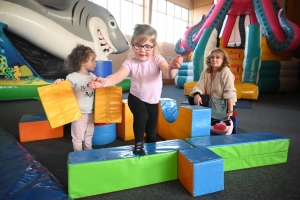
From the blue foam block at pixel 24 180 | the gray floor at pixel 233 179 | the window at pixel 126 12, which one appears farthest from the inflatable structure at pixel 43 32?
the blue foam block at pixel 24 180

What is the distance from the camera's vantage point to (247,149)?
5.06ft

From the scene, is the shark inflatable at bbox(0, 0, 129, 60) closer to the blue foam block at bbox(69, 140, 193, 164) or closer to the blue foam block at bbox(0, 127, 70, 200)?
the blue foam block at bbox(0, 127, 70, 200)

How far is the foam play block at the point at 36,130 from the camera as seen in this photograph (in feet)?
7.04

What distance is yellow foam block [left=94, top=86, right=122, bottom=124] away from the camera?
69.2 inches

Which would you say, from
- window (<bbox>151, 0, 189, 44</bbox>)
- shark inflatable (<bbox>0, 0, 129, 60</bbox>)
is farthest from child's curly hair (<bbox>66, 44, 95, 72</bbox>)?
window (<bbox>151, 0, 189, 44</bbox>)

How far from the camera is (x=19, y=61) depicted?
415 cm

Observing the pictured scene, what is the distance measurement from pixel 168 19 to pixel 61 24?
21.0 ft

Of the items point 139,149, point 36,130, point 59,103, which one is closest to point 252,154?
point 139,149

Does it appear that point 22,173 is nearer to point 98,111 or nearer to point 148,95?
point 98,111

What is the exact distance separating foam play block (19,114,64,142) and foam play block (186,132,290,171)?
1496mm

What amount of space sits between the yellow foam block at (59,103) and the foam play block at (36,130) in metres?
0.79

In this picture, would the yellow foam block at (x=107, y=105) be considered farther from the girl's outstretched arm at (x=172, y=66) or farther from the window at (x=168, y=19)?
the window at (x=168, y=19)

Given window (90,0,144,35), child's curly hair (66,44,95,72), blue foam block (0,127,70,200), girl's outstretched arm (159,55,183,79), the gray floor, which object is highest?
window (90,0,144,35)

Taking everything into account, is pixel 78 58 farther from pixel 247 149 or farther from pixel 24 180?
pixel 247 149
